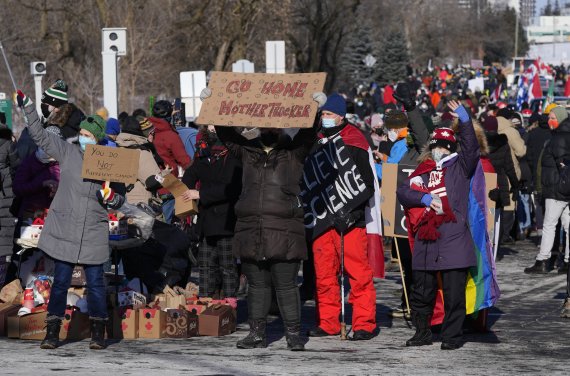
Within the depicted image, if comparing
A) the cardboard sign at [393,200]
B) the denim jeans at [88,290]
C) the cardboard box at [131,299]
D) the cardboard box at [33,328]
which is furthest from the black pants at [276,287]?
the cardboard sign at [393,200]

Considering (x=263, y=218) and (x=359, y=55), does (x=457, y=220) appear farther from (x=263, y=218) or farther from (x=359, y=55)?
(x=359, y=55)

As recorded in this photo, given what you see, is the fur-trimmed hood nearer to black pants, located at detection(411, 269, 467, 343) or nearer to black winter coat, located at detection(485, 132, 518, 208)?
black pants, located at detection(411, 269, 467, 343)

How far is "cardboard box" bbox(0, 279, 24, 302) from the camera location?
12.4 meters

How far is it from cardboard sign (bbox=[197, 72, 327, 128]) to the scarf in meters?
1.06

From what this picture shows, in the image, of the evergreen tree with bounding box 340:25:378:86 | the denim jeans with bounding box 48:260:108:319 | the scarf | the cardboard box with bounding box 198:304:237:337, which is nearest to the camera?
the denim jeans with bounding box 48:260:108:319

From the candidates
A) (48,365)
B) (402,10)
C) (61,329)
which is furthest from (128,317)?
(402,10)

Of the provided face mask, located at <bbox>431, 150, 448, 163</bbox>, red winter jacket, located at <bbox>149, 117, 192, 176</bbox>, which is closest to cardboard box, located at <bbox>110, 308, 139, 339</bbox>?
face mask, located at <bbox>431, 150, 448, 163</bbox>

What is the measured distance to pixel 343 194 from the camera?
1179 cm

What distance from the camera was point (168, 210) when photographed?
1523 centimetres

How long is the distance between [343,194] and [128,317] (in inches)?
78.3

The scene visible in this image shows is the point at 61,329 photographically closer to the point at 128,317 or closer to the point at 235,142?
the point at 128,317

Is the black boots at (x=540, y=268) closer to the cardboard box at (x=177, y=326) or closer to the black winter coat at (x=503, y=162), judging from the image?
the black winter coat at (x=503, y=162)

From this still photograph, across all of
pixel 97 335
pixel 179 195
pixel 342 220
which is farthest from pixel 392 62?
pixel 97 335

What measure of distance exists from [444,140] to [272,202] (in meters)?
1.46
